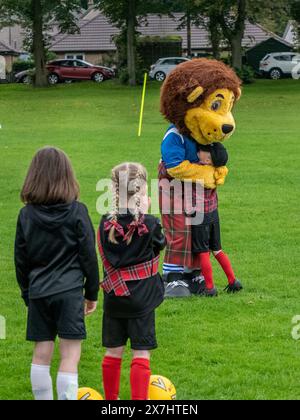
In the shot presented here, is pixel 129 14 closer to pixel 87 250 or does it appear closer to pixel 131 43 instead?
pixel 131 43

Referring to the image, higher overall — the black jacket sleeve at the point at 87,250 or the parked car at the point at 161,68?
the black jacket sleeve at the point at 87,250

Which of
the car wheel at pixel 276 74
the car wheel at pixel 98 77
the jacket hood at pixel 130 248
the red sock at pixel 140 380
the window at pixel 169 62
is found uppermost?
the jacket hood at pixel 130 248

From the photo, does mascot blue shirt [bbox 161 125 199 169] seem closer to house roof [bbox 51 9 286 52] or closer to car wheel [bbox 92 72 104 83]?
car wheel [bbox 92 72 104 83]

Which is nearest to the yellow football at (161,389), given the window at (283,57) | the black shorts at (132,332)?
the black shorts at (132,332)

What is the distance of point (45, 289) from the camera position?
5.33m

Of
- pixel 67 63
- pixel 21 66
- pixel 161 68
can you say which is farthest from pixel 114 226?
pixel 21 66

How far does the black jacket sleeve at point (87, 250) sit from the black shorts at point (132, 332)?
301 mm

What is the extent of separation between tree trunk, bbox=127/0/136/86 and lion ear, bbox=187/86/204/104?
38065 mm

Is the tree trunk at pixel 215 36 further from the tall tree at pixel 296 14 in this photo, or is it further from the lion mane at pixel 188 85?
the lion mane at pixel 188 85

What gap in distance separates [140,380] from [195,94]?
141 inches

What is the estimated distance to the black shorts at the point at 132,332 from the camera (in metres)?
5.53

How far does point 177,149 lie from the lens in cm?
827

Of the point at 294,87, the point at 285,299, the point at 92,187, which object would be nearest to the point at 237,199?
the point at 92,187

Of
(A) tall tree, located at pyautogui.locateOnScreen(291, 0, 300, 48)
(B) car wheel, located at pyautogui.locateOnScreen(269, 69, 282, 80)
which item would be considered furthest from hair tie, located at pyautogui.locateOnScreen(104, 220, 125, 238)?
(B) car wheel, located at pyautogui.locateOnScreen(269, 69, 282, 80)
